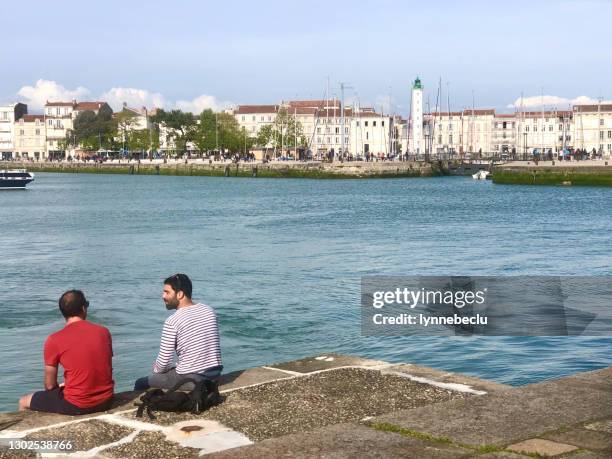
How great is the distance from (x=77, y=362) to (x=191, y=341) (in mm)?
1117

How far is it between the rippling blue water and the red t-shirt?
601cm

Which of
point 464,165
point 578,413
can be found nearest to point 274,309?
point 578,413

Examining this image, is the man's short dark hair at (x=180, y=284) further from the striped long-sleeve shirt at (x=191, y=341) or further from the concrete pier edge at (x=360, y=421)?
the concrete pier edge at (x=360, y=421)

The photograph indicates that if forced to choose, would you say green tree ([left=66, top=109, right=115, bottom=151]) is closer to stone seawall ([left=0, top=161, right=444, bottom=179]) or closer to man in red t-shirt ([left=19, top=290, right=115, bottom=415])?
stone seawall ([left=0, top=161, right=444, bottom=179])

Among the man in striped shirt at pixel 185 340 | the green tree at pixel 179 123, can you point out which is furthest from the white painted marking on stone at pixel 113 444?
the green tree at pixel 179 123

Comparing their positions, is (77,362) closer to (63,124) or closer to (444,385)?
(444,385)

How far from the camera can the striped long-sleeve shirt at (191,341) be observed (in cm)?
890

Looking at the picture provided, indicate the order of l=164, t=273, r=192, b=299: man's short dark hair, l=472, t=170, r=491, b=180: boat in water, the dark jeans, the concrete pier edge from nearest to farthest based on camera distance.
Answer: the concrete pier edge, the dark jeans, l=164, t=273, r=192, b=299: man's short dark hair, l=472, t=170, r=491, b=180: boat in water

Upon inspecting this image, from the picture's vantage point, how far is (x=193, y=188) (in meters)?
103

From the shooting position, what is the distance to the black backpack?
8250 millimetres

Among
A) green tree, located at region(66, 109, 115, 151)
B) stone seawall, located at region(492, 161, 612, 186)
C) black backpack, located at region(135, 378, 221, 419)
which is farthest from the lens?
green tree, located at region(66, 109, 115, 151)

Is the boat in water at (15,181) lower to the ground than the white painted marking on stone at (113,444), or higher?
higher

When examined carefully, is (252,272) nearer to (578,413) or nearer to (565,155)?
(578,413)

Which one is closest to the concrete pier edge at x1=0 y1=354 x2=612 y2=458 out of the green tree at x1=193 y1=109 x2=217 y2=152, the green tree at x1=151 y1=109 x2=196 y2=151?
the green tree at x1=193 y1=109 x2=217 y2=152
